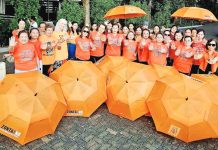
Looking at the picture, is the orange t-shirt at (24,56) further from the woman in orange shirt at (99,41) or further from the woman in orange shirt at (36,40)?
the woman in orange shirt at (99,41)

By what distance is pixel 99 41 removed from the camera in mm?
8672

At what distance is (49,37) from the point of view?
779 centimetres

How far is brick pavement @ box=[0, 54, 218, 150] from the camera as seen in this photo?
591cm

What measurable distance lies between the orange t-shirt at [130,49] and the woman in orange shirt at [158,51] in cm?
52

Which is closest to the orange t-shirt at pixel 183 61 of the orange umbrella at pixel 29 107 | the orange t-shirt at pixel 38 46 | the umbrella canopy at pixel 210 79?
the umbrella canopy at pixel 210 79

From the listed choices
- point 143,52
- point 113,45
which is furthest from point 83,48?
point 143,52

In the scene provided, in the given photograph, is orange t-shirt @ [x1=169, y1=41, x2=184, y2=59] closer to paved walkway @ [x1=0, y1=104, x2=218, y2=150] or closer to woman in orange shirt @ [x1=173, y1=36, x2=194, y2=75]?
woman in orange shirt @ [x1=173, y1=36, x2=194, y2=75]

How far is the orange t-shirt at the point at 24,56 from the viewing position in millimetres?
6875

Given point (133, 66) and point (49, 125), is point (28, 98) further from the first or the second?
point (133, 66)

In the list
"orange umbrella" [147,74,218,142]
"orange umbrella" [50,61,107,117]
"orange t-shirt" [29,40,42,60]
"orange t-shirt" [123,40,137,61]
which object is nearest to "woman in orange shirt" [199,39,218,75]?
"orange umbrella" [147,74,218,142]

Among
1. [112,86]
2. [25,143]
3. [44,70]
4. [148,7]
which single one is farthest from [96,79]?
[148,7]

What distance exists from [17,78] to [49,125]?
1168 millimetres

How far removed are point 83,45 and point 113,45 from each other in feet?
2.86

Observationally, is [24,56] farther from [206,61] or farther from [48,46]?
[206,61]
